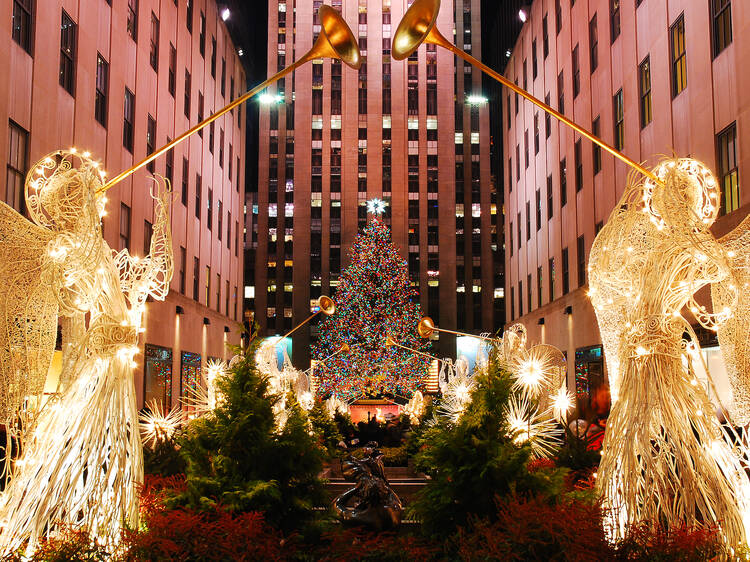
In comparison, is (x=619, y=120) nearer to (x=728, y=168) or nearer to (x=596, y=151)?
(x=596, y=151)

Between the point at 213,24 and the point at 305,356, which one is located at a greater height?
the point at 213,24

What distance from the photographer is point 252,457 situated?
840 centimetres

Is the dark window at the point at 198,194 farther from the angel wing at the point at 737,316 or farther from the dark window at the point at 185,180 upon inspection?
the angel wing at the point at 737,316

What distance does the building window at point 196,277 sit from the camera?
113 feet

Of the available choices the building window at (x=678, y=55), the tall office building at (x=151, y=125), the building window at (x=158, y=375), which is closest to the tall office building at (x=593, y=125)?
the building window at (x=678, y=55)

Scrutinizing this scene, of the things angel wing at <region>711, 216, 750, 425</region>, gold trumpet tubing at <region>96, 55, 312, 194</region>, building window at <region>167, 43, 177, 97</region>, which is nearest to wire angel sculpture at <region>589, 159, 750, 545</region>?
angel wing at <region>711, 216, 750, 425</region>

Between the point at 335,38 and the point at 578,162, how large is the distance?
2568 centimetres

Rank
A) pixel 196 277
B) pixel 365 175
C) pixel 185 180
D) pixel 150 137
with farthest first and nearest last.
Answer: pixel 365 175 < pixel 196 277 < pixel 185 180 < pixel 150 137

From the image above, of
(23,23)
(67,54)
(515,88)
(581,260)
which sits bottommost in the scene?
(515,88)

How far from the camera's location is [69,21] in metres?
19.0

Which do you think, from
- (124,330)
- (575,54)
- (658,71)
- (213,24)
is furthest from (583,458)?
(213,24)

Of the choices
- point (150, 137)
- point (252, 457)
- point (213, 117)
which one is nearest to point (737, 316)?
point (252, 457)

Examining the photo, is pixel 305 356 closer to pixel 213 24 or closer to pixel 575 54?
pixel 213 24

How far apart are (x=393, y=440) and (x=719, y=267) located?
1946 cm
